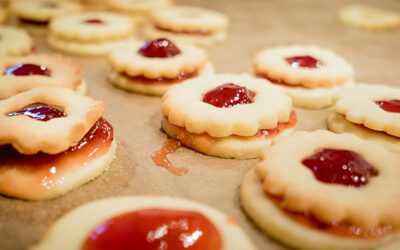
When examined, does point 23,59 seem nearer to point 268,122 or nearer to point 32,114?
point 32,114

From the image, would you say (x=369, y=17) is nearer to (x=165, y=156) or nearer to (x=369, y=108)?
(x=369, y=108)

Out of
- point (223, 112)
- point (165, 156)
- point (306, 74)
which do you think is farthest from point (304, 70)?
point (165, 156)

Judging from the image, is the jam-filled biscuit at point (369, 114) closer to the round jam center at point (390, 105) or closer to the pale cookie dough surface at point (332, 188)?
the round jam center at point (390, 105)

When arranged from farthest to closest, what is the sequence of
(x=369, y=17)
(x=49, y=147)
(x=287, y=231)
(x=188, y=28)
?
(x=369, y=17) → (x=188, y=28) → (x=49, y=147) → (x=287, y=231)

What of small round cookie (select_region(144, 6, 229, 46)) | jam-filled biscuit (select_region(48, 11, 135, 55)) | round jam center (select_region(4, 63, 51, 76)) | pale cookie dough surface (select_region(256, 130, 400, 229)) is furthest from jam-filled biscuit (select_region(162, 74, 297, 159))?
small round cookie (select_region(144, 6, 229, 46))

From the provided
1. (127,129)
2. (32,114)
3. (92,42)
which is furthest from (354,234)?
(92,42)

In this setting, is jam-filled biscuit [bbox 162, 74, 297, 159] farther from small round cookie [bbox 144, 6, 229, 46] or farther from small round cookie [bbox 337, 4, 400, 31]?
small round cookie [bbox 337, 4, 400, 31]
